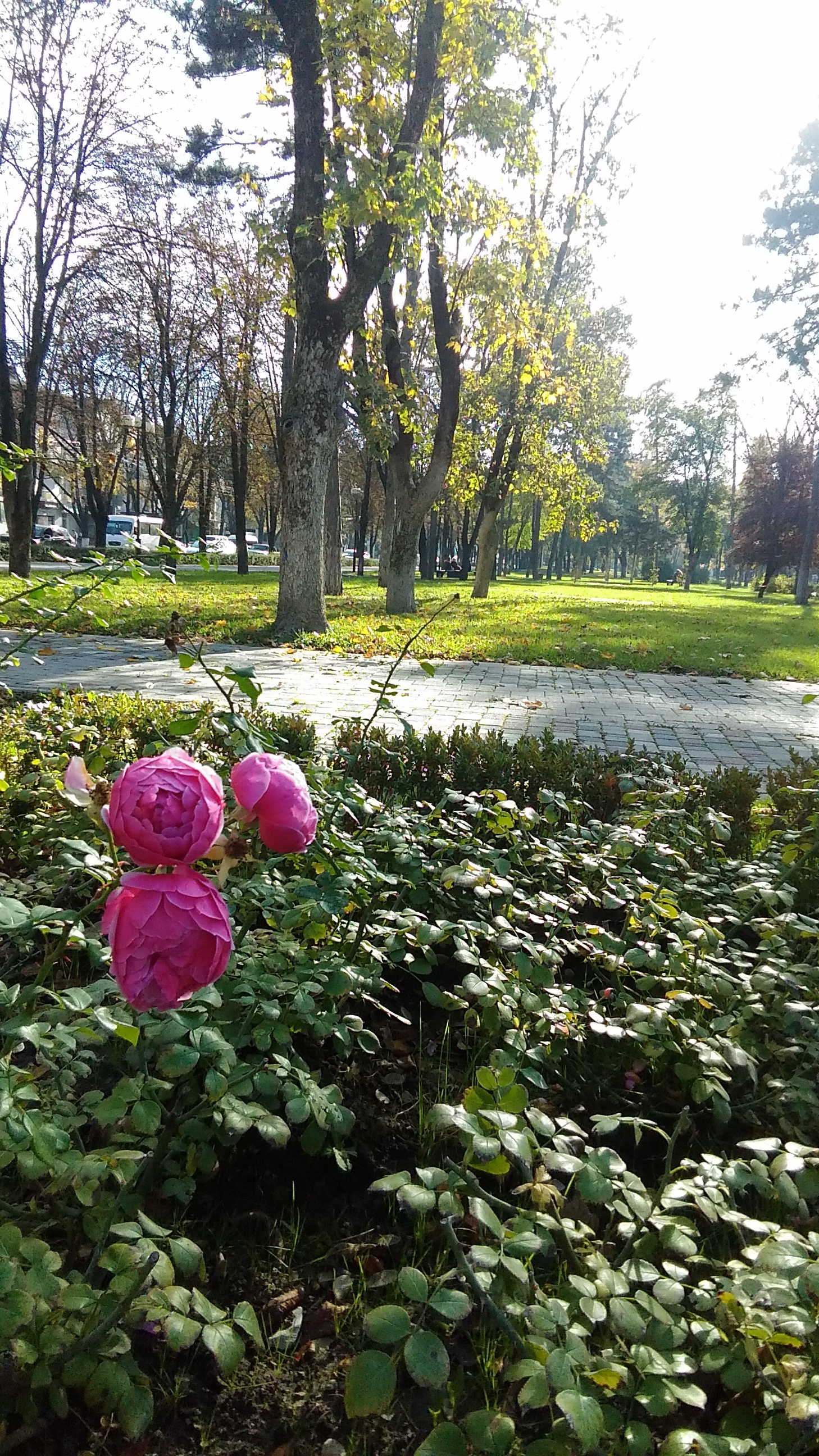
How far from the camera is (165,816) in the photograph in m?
0.98

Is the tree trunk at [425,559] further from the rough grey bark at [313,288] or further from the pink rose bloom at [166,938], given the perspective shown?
the pink rose bloom at [166,938]

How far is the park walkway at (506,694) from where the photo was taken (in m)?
6.89

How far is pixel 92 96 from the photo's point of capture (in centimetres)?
1588

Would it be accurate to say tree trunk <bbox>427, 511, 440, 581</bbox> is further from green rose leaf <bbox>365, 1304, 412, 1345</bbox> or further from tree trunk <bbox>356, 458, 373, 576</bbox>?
green rose leaf <bbox>365, 1304, 412, 1345</bbox>

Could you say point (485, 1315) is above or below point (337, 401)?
below

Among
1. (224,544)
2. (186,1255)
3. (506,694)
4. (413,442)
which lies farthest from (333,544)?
(224,544)

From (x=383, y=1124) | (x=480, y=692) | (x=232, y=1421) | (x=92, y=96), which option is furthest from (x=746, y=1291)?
(x=92, y=96)

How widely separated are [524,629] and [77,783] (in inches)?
571

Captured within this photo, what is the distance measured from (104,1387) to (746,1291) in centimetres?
93

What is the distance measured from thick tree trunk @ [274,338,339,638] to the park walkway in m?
1.05

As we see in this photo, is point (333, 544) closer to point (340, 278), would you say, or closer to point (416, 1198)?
point (340, 278)

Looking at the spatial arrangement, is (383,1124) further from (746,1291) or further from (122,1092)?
(746,1291)

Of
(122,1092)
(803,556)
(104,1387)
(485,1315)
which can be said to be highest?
(803,556)

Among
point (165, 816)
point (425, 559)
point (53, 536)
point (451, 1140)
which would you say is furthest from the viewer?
point (53, 536)
